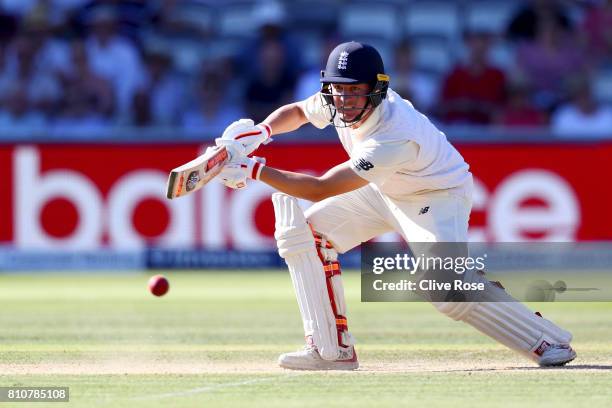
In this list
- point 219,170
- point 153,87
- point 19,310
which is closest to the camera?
point 219,170

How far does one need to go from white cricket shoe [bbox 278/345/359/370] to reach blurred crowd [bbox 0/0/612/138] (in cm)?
707

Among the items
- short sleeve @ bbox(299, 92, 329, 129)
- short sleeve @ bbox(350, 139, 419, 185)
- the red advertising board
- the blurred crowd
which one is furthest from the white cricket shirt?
the blurred crowd

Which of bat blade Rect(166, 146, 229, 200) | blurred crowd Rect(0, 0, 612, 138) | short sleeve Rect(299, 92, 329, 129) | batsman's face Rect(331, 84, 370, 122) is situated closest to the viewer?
bat blade Rect(166, 146, 229, 200)

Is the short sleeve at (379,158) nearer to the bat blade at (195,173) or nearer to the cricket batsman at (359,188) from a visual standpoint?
the cricket batsman at (359,188)

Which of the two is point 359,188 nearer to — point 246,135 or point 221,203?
point 246,135

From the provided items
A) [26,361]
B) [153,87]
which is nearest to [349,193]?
[26,361]

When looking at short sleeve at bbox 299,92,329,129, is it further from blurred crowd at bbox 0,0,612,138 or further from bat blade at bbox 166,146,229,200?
blurred crowd at bbox 0,0,612,138

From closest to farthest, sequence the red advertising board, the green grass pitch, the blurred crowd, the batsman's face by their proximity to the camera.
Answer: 1. the green grass pitch
2. the batsman's face
3. the red advertising board
4. the blurred crowd

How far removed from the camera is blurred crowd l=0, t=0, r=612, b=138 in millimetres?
14758

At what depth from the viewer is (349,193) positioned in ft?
24.9

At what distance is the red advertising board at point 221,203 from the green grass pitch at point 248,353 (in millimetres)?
1072

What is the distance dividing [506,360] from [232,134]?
82.6 inches

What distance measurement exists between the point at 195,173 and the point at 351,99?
0.99 metres

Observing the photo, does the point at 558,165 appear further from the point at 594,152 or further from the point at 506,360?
the point at 506,360
